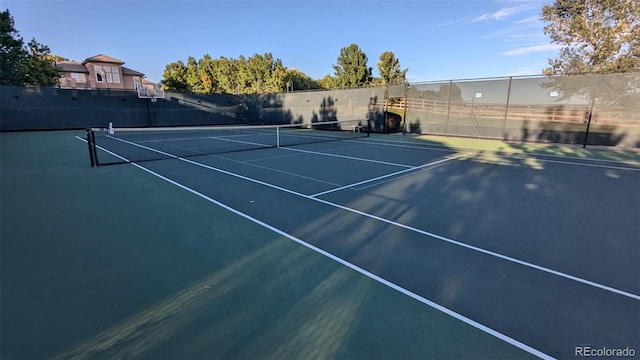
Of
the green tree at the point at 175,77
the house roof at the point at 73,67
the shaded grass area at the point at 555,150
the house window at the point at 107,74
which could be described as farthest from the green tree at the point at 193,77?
the shaded grass area at the point at 555,150

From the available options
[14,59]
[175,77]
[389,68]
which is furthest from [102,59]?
[389,68]

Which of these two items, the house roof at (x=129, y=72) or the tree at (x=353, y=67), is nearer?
the tree at (x=353, y=67)

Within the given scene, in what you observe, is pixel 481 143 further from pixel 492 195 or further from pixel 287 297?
pixel 287 297

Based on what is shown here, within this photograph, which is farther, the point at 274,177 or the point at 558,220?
the point at 274,177

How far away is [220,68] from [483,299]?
134ft

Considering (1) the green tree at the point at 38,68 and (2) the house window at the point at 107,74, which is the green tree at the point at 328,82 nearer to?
(1) the green tree at the point at 38,68

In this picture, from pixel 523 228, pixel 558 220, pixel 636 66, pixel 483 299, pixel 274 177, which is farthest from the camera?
pixel 636 66

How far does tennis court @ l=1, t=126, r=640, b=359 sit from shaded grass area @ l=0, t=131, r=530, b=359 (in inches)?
0.5

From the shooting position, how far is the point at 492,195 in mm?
5355

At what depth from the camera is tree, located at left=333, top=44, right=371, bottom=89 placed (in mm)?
33281

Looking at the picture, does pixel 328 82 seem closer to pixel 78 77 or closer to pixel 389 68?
pixel 389 68

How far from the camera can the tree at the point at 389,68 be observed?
33781mm

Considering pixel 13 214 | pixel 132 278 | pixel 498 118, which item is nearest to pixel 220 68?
pixel 498 118

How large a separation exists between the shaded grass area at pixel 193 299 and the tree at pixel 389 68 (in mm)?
34016
